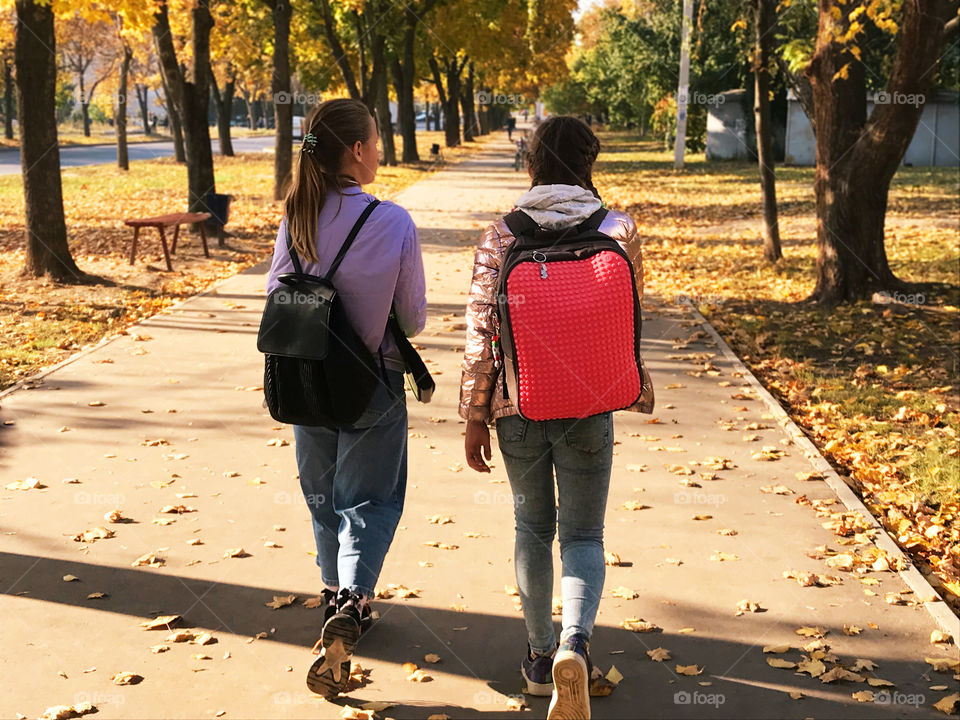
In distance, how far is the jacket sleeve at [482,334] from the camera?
135 inches

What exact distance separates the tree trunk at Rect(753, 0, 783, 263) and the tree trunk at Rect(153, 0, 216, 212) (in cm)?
775

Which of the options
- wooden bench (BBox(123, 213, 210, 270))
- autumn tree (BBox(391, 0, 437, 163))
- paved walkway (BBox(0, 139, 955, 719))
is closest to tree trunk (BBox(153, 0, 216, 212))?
wooden bench (BBox(123, 213, 210, 270))

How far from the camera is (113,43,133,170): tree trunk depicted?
30.5 meters

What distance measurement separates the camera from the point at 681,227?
778 inches

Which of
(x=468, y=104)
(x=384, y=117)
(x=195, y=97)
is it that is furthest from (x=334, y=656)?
(x=468, y=104)

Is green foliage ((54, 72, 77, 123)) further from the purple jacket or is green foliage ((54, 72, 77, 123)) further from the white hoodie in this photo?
the white hoodie

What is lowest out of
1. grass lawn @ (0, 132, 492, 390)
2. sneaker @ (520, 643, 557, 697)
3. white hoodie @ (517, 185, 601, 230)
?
sneaker @ (520, 643, 557, 697)

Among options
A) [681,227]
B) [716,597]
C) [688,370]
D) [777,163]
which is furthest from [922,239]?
[777,163]

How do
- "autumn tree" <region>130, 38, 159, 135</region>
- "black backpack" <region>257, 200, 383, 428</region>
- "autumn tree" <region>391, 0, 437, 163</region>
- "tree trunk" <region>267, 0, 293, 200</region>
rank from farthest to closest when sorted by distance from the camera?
"autumn tree" <region>130, 38, 159, 135</region> → "autumn tree" <region>391, 0, 437, 163</region> → "tree trunk" <region>267, 0, 293, 200</region> → "black backpack" <region>257, 200, 383, 428</region>

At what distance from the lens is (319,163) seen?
3770 mm

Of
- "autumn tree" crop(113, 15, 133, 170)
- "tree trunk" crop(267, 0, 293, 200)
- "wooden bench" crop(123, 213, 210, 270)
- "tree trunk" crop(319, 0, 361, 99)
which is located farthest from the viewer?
"autumn tree" crop(113, 15, 133, 170)

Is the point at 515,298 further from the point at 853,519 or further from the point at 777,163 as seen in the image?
the point at 777,163

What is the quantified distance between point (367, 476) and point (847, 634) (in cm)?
199

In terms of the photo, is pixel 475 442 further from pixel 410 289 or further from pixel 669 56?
pixel 669 56
